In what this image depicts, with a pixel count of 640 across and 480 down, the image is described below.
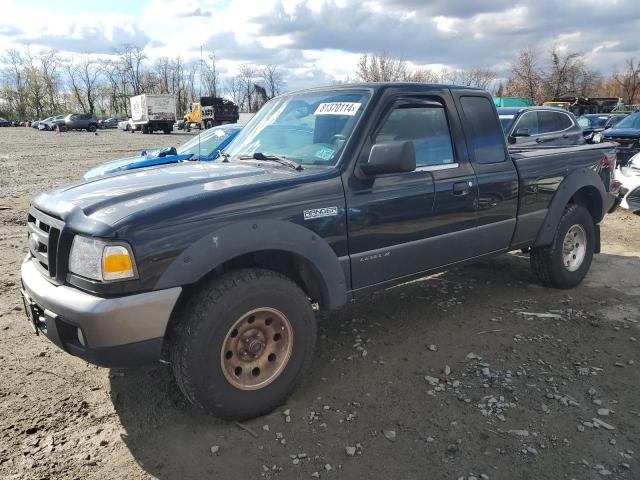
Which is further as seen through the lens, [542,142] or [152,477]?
[542,142]

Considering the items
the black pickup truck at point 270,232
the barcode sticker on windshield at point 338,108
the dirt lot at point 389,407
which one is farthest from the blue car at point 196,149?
the barcode sticker on windshield at point 338,108

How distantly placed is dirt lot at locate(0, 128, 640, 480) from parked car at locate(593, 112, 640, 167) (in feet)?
28.1

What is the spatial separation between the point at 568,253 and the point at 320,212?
3344 millimetres

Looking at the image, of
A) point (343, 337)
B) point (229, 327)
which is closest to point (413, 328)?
point (343, 337)

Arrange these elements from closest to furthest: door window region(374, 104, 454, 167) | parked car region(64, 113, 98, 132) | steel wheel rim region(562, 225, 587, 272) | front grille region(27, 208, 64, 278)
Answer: front grille region(27, 208, 64, 278) < door window region(374, 104, 454, 167) < steel wheel rim region(562, 225, 587, 272) < parked car region(64, 113, 98, 132)

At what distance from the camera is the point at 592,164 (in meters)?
5.14

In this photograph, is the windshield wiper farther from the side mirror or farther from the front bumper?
the front bumper

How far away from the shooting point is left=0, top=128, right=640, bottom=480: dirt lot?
2.69 meters

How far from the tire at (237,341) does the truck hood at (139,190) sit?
53 cm

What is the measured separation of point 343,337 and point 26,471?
235cm

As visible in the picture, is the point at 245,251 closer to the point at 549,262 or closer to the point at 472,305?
the point at 472,305

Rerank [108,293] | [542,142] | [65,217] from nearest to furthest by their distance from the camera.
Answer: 1. [108,293]
2. [65,217]
3. [542,142]

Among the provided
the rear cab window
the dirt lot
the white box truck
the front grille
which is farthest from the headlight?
the white box truck

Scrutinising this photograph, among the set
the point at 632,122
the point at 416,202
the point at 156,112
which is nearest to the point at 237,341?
the point at 416,202
